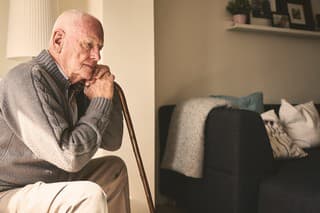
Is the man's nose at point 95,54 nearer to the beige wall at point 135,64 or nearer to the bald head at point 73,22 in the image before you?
the bald head at point 73,22

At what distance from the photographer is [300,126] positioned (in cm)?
276

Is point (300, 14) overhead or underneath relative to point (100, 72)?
overhead

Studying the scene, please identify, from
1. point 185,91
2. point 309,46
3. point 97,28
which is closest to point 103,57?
point 97,28

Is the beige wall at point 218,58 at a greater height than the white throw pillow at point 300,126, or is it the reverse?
the beige wall at point 218,58

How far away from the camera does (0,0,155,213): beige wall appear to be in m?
2.04

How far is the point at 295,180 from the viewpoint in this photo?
74.3 inches

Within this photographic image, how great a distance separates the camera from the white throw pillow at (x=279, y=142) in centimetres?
235

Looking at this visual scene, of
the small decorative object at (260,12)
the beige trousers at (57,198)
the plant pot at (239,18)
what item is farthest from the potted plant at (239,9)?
the beige trousers at (57,198)

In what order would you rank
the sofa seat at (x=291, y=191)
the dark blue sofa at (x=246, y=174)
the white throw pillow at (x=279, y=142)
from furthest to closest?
the white throw pillow at (x=279, y=142) < the dark blue sofa at (x=246, y=174) < the sofa seat at (x=291, y=191)

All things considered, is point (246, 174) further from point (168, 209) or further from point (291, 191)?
point (168, 209)

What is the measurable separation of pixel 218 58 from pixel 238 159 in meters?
1.35

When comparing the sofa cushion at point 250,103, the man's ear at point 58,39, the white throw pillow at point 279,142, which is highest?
the man's ear at point 58,39

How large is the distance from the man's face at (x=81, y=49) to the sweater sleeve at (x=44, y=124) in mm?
129

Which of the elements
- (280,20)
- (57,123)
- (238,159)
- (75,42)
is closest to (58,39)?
(75,42)
